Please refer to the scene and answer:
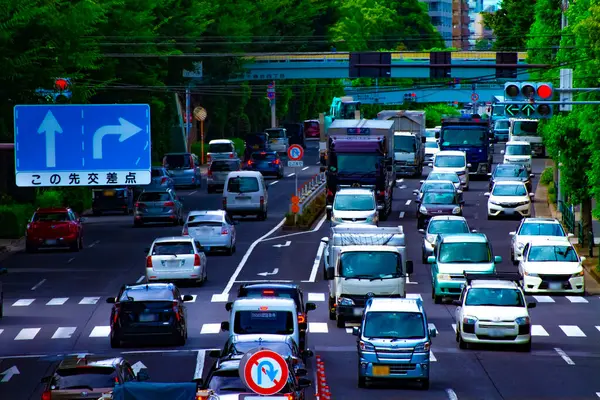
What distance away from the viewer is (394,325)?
2939cm

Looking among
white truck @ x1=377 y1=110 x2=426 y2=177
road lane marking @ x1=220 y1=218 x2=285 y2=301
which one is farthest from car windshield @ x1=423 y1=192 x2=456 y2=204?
white truck @ x1=377 y1=110 x2=426 y2=177

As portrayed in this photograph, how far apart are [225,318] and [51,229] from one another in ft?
52.7

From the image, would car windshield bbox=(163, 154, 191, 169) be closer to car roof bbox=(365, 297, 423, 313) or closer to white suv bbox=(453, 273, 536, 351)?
white suv bbox=(453, 273, 536, 351)

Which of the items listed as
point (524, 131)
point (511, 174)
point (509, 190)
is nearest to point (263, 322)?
point (509, 190)

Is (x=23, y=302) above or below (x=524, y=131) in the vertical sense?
below

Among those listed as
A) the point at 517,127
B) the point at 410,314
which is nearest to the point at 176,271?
the point at 410,314

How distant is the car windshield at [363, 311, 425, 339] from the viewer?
95.7ft

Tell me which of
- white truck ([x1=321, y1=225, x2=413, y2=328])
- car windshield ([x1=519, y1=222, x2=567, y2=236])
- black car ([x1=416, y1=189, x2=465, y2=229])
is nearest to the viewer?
white truck ([x1=321, y1=225, x2=413, y2=328])

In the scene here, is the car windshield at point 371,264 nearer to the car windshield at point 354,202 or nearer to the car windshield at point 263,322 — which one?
the car windshield at point 263,322

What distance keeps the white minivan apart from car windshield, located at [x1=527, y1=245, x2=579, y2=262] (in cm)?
2702

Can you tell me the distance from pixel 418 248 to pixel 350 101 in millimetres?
62381

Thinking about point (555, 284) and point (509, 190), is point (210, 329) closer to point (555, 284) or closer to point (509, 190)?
point (555, 284)

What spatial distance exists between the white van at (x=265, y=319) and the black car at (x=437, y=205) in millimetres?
28184

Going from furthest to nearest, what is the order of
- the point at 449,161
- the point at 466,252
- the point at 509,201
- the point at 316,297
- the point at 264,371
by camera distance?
1. the point at 449,161
2. the point at 509,201
3. the point at 466,252
4. the point at 316,297
5. the point at 264,371
